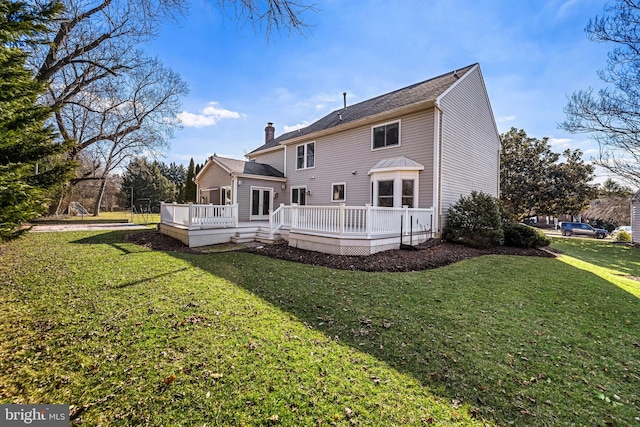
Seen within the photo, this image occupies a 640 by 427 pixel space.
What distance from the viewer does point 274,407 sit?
224 centimetres

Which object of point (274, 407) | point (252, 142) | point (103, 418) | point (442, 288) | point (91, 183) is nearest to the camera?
point (103, 418)

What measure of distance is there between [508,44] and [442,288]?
10.3m

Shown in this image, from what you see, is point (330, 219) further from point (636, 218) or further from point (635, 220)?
point (635, 220)

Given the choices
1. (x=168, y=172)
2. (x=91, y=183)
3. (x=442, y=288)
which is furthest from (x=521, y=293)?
(x=168, y=172)

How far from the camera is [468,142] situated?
12227 millimetres

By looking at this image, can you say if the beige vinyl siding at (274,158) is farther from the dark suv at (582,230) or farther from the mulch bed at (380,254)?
the dark suv at (582,230)

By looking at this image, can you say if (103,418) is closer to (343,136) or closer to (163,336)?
(163,336)

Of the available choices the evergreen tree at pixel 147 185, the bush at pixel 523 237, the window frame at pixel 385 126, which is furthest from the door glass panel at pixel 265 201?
the evergreen tree at pixel 147 185

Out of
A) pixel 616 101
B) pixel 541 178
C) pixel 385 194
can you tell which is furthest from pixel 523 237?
pixel 541 178

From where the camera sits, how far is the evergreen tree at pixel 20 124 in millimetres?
3926

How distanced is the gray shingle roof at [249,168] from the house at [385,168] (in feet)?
0.24

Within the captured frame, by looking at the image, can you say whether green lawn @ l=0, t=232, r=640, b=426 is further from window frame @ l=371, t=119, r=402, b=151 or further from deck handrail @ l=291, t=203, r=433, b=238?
window frame @ l=371, t=119, r=402, b=151

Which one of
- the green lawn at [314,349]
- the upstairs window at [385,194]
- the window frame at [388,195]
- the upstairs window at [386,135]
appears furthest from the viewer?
the upstairs window at [386,135]

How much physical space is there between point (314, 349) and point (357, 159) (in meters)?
10.5
